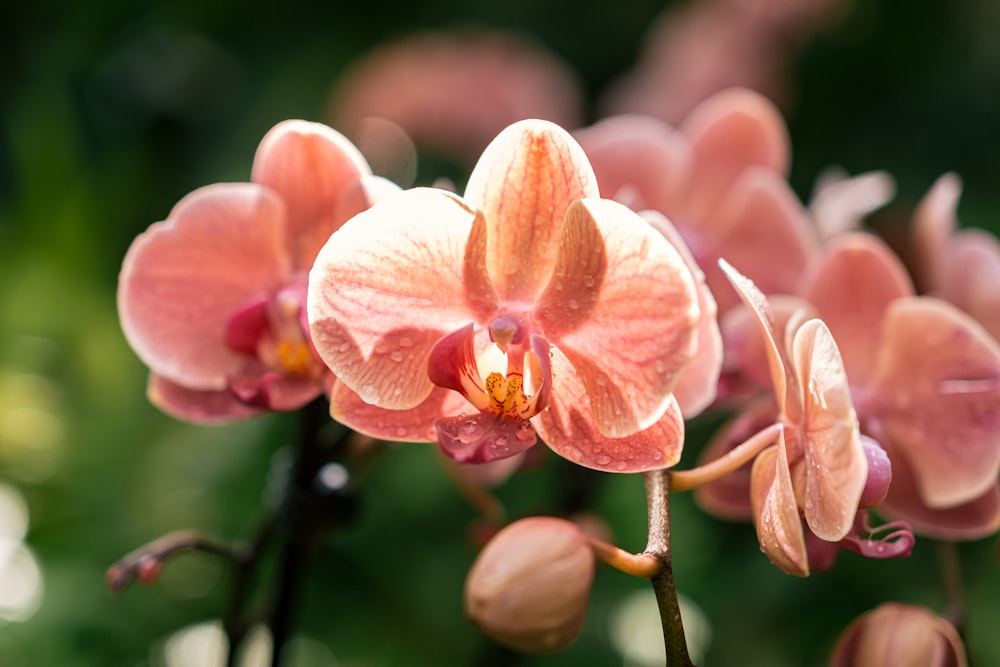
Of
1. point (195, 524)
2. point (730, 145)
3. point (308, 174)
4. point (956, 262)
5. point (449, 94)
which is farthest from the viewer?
Answer: point (449, 94)

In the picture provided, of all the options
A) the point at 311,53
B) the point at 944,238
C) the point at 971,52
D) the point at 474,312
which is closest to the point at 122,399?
the point at 474,312

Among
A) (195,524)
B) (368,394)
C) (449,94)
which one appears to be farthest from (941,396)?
(449,94)

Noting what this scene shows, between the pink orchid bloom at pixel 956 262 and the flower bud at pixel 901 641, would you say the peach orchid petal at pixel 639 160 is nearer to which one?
the pink orchid bloom at pixel 956 262

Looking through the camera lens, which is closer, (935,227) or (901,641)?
(901,641)

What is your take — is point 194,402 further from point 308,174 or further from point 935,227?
point 935,227

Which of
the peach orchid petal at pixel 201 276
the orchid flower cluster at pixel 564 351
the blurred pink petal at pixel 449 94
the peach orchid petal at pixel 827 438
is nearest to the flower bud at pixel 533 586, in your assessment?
the orchid flower cluster at pixel 564 351

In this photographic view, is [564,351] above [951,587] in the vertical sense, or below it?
above

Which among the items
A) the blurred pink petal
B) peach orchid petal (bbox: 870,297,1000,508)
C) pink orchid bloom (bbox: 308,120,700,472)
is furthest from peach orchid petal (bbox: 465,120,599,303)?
the blurred pink petal
